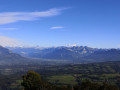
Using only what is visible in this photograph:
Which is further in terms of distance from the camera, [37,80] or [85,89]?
[37,80]

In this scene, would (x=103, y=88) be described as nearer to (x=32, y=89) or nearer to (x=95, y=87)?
(x=95, y=87)

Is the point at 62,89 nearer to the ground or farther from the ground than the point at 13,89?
farther from the ground

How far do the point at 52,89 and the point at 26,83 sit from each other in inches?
411

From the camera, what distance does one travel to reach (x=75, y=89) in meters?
75.7

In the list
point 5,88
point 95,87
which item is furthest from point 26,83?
point 5,88

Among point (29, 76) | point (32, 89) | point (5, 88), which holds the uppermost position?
point (29, 76)

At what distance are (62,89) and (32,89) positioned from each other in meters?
12.1

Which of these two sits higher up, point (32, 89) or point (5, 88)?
point (32, 89)

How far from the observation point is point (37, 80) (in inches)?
3059

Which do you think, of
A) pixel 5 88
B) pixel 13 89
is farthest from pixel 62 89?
pixel 5 88

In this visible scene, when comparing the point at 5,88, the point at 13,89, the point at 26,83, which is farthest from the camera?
the point at 5,88

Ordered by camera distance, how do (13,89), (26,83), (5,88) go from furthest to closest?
1. (5,88)
2. (13,89)
3. (26,83)

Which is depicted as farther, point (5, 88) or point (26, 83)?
point (5, 88)

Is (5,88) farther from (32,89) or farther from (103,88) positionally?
(103,88)
